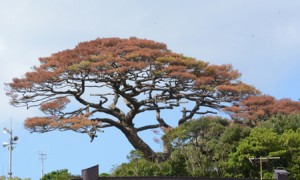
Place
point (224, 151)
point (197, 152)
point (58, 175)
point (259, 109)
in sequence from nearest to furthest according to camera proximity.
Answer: point (224, 151), point (197, 152), point (58, 175), point (259, 109)

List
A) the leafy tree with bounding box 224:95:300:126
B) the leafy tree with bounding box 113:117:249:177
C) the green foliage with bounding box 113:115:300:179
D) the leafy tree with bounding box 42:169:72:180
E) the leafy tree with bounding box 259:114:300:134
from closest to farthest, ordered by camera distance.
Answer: the green foliage with bounding box 113:115:300:179, the leafy tree with bounding box 113:117:249:177, the leafy tree with bounding box 259:114:300:134, the leafy tree with bounding box 42:169:72:180, the leafy tree with bounding box 224:95:300:126

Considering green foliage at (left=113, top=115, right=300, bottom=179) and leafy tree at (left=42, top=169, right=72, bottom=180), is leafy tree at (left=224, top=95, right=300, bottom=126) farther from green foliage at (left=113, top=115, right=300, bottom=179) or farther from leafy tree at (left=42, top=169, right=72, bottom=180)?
leafy tree at (left=42, top=169, right=72, bottom=180)

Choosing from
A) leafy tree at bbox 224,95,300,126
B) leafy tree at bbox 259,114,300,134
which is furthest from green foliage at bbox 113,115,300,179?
leafy tree at bbox 224,95,300,126

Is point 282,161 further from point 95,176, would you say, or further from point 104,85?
point 95,176

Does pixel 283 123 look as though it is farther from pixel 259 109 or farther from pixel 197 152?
pixel 197 152

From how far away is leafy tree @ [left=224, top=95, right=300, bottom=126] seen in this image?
2064 centimetres

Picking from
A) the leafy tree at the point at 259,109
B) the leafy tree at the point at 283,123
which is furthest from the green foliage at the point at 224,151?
the leafy tree at the point at 259,109

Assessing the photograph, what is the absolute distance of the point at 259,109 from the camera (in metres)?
20.9

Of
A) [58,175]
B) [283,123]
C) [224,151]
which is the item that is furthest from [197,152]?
[58,175]

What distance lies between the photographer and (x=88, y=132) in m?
19.6

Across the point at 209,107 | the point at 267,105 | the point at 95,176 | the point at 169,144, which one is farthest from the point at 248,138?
the point at 95,176

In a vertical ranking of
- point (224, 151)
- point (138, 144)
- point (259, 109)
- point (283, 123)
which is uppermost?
point (259, 109)

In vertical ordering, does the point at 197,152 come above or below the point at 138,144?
below

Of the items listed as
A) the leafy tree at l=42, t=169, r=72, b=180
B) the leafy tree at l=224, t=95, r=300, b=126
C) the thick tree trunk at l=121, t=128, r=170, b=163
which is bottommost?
the leafy tree at l=42, t=169, r=72, b=180
